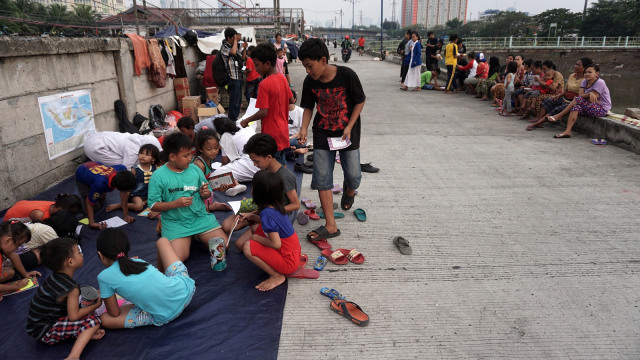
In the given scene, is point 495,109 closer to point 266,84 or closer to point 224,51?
point 224,51

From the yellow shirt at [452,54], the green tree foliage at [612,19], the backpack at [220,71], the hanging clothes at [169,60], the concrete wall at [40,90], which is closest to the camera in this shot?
the concrete wall at [40,90]

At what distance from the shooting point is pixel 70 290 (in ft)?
8.29

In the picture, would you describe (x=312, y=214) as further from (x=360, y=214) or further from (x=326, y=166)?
(x=326, y=166)

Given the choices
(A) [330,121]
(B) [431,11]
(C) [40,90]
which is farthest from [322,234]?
(B) [431,11]

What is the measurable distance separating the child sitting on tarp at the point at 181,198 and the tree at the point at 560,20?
5654 centimetres

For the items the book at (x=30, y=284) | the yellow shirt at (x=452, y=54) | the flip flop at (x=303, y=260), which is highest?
the yellow shirt at (x=452, y=54)

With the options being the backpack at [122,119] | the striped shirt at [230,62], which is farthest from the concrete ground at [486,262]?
the striped shirt at [230,62]

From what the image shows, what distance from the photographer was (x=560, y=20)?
52.3 m

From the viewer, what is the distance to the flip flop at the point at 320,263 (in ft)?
11.2

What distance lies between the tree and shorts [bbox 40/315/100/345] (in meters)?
57.8

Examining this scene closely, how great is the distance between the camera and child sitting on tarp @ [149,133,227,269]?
3.32 metres

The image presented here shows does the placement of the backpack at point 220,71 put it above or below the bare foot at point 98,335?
above

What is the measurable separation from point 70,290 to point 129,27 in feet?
36.0

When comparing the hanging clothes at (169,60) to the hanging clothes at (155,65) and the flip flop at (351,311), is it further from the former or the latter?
the flip flop at (351,311)
